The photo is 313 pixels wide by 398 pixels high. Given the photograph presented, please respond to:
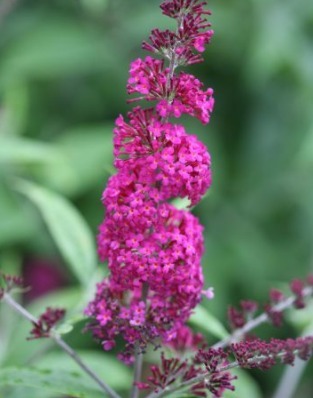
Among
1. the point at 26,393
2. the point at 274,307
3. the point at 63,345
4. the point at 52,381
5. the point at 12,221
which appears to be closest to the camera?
the point at 63,345

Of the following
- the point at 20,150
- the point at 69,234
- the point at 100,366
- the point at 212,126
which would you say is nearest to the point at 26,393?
the point at 100,366

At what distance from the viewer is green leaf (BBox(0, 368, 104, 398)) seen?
2.41 metres

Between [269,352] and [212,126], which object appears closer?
[269,352]

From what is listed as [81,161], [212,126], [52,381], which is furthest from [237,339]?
[212,126]

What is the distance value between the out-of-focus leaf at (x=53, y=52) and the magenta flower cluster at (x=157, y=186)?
155 inches

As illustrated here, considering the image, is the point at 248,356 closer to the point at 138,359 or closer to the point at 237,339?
the point at 138,359

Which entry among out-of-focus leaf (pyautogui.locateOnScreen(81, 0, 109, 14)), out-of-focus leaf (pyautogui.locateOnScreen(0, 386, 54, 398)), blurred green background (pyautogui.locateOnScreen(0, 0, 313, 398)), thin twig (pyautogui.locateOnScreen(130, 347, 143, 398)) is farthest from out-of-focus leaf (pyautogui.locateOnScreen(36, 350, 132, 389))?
out-of-focus leaf (pyautogui.locateOnScreen(81, 0, 109, 14))

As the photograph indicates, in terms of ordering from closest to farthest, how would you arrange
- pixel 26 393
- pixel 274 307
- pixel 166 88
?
1. pixel 166 88
2. pixel 274 307
3. pixel 26 393

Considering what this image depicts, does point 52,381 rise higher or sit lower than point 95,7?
lower

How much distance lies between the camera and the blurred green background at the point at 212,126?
5555mm

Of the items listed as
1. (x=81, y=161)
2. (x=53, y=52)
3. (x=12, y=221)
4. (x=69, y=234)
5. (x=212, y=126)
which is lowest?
(x=69, y=234)

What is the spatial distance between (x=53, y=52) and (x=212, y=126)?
1.42 metres

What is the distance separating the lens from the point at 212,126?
6.29m

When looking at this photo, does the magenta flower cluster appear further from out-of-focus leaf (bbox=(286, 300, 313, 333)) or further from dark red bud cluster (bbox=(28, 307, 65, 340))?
out-of-focus leaf (bbox=(286, 300, 313, 333))
